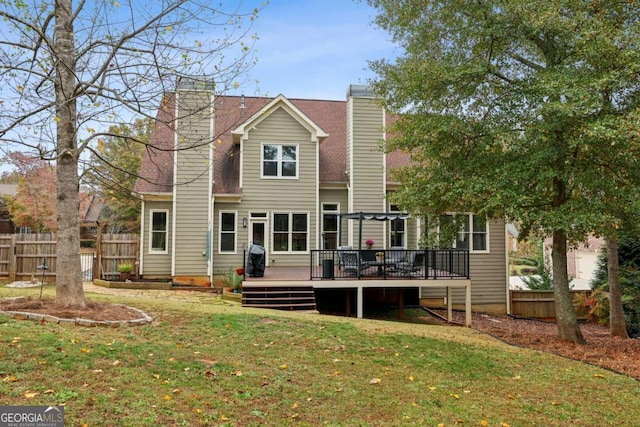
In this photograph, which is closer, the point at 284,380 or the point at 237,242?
the point at 284,380

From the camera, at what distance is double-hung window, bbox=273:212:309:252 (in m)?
16.5

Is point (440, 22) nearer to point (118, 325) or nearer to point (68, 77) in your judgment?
point (68, 77)

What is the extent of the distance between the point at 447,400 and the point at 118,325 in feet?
16.7

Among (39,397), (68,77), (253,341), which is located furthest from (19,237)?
(39,397)

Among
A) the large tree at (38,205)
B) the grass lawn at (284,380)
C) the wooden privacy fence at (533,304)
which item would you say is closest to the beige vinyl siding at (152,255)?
the grass lawn at (284,380)

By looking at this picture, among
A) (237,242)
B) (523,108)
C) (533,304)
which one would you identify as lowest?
(533,304)

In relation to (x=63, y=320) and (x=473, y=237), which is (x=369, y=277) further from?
(x=63, y=320)

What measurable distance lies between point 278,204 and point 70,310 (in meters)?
9.62

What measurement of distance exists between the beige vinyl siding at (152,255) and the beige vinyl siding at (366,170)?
6846mm

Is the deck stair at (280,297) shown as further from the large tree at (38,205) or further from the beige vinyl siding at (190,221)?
the large tree at (38,205)

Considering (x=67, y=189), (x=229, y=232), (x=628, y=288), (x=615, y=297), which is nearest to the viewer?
(x=67, y=189)

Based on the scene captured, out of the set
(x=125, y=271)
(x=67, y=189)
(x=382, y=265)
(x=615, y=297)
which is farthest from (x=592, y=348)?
(x=125, y=271)

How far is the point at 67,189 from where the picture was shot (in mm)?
7738

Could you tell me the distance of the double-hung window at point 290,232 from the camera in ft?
54.0
